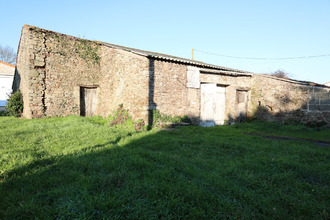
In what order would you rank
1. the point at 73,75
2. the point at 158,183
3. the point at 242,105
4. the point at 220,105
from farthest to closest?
the point at 242,105
the point at 220,105
the point at 73,75
the point at 158,183

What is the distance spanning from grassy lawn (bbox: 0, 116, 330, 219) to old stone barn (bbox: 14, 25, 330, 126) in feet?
13.7

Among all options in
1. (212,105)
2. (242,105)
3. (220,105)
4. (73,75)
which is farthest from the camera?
(242,105)

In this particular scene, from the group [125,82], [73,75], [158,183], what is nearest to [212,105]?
[125,82]

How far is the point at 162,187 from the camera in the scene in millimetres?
2596

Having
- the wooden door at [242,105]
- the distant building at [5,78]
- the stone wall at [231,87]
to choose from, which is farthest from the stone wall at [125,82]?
the distant building at [5,78]

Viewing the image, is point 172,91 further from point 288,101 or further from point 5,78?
point 5,78

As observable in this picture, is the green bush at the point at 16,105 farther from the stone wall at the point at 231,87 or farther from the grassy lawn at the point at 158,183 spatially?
the stone wall at the point at 231,87

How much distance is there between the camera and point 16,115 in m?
10.5

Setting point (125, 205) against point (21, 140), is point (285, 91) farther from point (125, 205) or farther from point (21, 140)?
point (21, 140)

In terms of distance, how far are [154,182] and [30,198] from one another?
163cm

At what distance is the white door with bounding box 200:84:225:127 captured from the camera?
971cm

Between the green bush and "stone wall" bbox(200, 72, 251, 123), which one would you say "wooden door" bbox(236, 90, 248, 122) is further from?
the green bush

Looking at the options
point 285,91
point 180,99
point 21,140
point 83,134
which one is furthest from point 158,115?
point 285,91

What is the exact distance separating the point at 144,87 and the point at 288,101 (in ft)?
27.4
